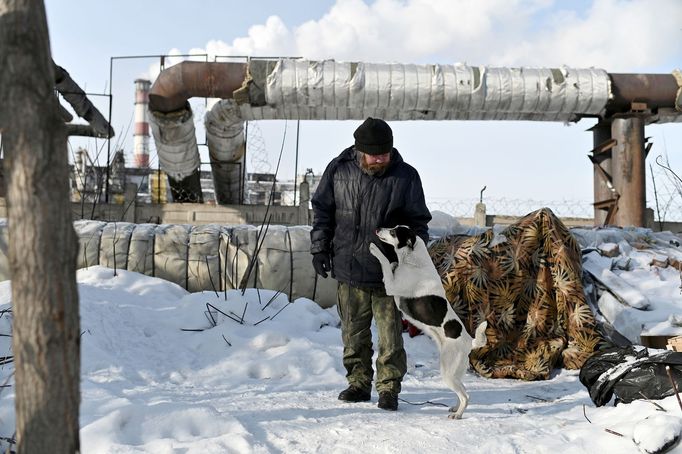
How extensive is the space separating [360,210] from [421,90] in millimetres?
5215

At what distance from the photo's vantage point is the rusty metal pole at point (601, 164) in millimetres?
9102

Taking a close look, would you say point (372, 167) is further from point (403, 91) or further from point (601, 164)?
point (601, 164)

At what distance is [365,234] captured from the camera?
11.1 feet

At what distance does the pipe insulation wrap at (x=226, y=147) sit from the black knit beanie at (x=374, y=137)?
559 centimetres

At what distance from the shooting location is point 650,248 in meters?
6.26

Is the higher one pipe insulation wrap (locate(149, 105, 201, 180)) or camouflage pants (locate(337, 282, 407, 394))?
pipe insulation wrap (locate(149, 105, 201, 180))

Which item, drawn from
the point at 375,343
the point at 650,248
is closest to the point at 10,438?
the point at 375,343

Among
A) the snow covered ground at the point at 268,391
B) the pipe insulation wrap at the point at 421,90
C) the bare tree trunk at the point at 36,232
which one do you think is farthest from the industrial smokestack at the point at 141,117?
the bare tree trunk at the point at 36,232

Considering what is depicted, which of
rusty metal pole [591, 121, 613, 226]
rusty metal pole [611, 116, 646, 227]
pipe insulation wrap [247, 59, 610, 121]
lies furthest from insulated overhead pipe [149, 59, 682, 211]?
rusty metal pole [591, 121, 613, 226]

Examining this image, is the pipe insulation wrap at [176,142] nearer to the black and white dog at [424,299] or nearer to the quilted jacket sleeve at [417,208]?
the quilted jacket sleeve at [417,208]

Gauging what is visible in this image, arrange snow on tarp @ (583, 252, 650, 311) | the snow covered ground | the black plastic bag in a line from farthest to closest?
snow on tarp @ (583, 252, 650, 311) < the black plastic bag < the snow covered ground

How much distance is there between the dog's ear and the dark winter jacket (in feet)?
0.59

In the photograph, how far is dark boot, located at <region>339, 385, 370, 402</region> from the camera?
3408 mm

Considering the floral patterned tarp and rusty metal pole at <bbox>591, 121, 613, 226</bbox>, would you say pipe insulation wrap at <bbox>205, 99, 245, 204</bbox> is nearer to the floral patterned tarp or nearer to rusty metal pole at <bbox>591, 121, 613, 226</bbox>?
the floral patterned tarp
